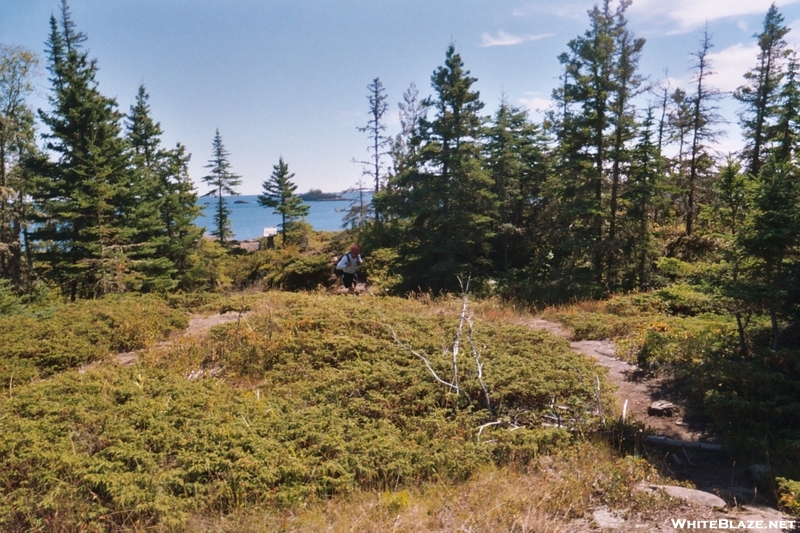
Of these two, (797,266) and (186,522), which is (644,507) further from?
(797,266)

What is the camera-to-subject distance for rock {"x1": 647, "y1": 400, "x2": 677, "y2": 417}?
20.8ft

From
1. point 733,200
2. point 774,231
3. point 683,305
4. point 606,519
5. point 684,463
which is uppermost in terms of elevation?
point 733,200

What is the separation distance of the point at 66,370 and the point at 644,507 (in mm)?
8762

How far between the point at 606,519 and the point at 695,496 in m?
1.01

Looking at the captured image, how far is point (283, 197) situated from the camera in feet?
162

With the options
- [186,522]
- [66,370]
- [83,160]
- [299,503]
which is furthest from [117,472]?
[83,160]

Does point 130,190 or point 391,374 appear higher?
point 130,190

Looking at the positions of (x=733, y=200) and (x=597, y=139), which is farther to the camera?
(x=597, y=139)

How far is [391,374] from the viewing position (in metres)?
6.70

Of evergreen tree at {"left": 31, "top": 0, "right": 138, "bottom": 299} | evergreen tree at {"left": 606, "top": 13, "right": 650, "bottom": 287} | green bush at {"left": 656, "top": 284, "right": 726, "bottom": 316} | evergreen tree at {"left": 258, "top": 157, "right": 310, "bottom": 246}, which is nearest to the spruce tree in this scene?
evergreen tree at {"left": 606, "top": 13, "right": 650, "bottom": 287}

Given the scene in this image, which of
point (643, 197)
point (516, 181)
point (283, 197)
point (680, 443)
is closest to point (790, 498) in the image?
point (680, 443)

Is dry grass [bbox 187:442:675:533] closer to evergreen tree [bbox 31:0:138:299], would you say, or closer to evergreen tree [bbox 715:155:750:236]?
evergreen tree [bbox 715:155:750:236]

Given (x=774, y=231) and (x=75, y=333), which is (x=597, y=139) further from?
(x=75, y=333)

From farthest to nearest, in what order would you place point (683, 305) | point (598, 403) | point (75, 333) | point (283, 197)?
point (283, 197), point (683, 305), point (75, 333), point (598, 403)
